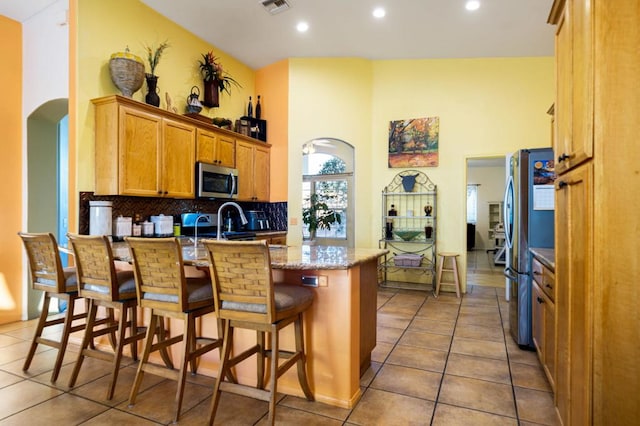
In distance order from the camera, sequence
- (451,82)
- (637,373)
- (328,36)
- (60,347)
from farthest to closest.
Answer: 1. (451,82)
2. (328,36)
3. (60,347)
4. (637,373)

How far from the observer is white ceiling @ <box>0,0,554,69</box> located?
13.6 ft

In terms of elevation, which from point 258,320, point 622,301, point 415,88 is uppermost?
point 415,88

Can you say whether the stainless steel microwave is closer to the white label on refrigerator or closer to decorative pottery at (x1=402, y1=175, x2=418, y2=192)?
decorative pottery at (x1=402, y1=175, x2=418, y2=192)

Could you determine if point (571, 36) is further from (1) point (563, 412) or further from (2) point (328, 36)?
(2) point (328, 36)

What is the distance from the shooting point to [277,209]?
5.74 metres

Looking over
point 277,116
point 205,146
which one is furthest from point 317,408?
point 277,116

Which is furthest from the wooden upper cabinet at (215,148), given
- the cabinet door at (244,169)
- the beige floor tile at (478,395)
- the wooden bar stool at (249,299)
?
the beige floor tile at (478,395)

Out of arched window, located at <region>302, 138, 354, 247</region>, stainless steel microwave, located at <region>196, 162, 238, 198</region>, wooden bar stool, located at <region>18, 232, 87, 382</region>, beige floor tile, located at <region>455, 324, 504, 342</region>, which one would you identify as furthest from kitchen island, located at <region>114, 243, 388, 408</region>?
arched window, located at <region>302, 138, 354, 247</region>

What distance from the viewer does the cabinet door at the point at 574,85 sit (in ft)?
4.25

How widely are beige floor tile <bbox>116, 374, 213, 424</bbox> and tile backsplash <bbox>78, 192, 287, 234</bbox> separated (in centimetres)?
189

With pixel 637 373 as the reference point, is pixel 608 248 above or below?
above

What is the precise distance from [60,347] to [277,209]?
3534 millimetres

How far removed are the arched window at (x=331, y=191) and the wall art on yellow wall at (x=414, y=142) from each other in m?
0.87

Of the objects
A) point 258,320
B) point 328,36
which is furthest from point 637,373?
point 328,36
